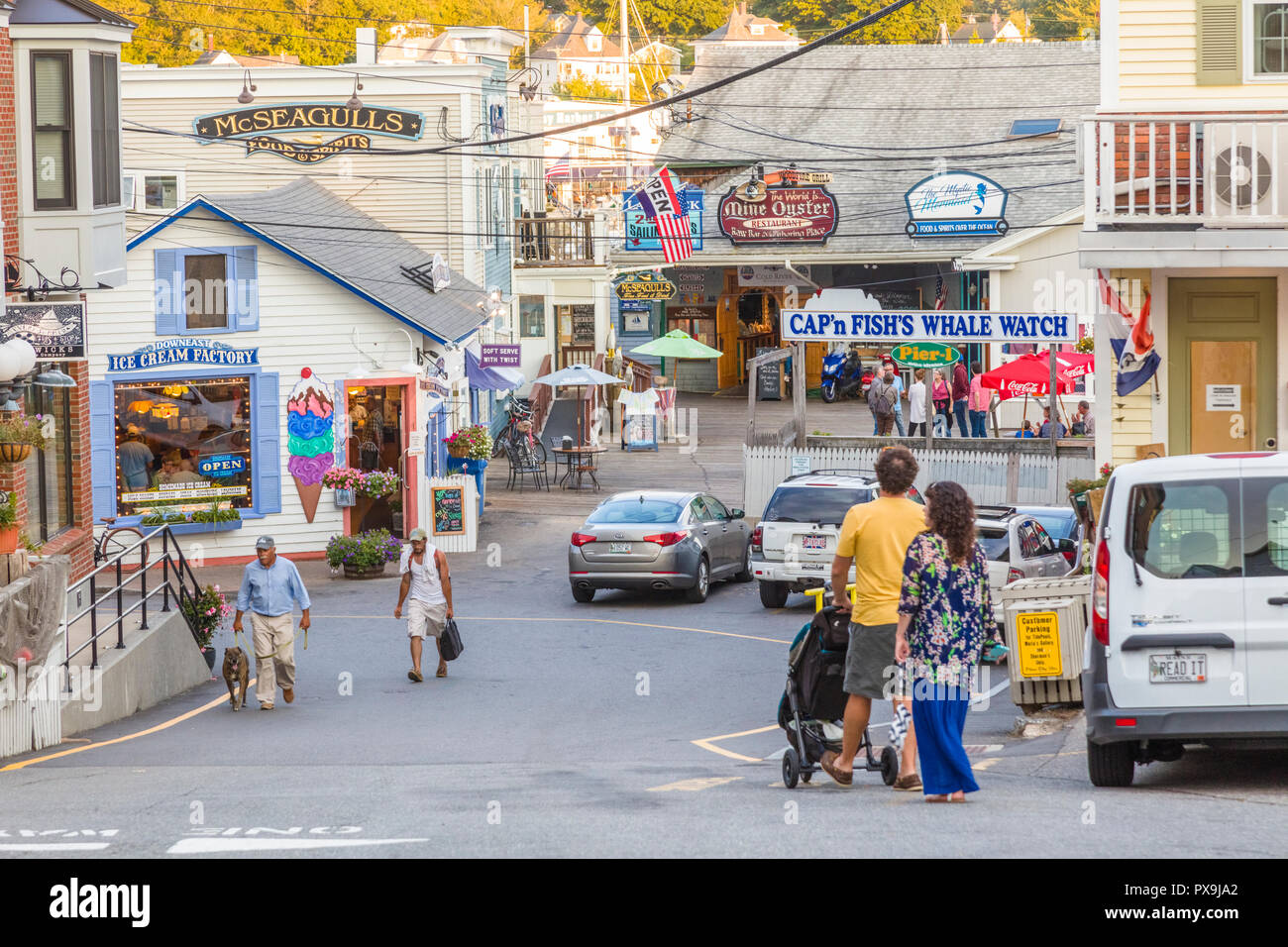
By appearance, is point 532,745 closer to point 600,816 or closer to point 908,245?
point 600,816

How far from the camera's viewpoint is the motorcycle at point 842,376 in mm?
45906

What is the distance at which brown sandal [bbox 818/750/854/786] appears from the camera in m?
9.26

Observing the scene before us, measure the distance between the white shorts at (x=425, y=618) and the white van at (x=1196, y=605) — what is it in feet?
30.8

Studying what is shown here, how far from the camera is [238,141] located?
117 feet

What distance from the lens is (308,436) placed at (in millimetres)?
27250

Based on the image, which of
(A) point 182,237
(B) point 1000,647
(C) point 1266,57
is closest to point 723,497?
(A) point 182,237

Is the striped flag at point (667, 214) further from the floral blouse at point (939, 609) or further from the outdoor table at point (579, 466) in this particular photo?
the floral blouse at point (939, 609)

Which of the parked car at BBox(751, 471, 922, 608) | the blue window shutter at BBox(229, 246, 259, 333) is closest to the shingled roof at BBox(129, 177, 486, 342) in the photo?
the blue window shutter at BBox(229, 246, 259, 333)

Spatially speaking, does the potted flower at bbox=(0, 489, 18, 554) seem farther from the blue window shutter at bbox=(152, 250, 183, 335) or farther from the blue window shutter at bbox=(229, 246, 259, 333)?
Answer: the blue window shutter at bbox=(229, 246, 259, 333)

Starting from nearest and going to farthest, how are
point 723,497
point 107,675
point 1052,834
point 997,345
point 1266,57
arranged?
point 1052,834 < point 107,675 < point 1266,57 < point 723,497 < point 997,345

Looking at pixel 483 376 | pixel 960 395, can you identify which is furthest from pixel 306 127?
pixel 960 395

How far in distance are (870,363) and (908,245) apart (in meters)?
4.07

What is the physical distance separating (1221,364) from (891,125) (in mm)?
33586

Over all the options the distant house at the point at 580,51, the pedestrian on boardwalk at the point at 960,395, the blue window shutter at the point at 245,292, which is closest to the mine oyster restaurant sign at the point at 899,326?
the pedestrian on boardwalk at the point at 960,395
